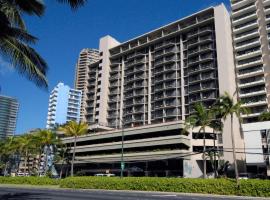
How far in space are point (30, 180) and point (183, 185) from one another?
2933 cm

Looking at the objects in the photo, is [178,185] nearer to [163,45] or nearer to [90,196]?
[90,196]

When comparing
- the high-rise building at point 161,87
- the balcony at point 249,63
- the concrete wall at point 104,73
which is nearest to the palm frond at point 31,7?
the high-rise building at point 161,87

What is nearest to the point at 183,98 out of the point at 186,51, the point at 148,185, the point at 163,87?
the point at 163,87

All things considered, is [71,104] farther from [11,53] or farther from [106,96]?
[11,53]

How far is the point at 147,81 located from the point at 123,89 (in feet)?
33.0

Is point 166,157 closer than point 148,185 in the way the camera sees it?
No

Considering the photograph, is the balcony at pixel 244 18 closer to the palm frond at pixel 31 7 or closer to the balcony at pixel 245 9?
the balcony at pixel 245 9

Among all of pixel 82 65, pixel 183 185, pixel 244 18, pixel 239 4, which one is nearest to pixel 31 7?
pixel 183 185

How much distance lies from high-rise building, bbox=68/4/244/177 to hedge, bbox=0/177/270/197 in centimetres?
2561

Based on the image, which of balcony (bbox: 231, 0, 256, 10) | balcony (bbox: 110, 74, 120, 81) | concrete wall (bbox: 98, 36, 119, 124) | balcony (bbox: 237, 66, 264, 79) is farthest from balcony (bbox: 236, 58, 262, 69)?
concrete wall (bbox: 98, 36, 119, 124)

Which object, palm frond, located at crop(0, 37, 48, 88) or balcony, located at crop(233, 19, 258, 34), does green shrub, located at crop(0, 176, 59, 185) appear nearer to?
palm frond, located at crop(0, 37, 48, 88)

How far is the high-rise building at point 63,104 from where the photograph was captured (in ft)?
595

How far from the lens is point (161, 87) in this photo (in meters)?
96.7

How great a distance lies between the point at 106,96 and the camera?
110812mm
